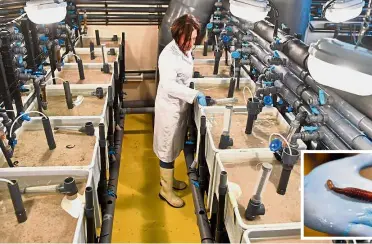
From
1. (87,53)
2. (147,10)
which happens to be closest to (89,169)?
(87,53)

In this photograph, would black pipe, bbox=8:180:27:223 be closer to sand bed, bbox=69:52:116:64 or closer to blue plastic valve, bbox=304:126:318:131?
blue plastic valve, bbox=304:126:318:131

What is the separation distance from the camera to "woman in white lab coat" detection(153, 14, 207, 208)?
2312 mm

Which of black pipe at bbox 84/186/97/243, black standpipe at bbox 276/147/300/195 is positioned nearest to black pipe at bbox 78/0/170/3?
black standpipe at bbox 276/147/300/195

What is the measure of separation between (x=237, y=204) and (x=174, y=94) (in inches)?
45.7

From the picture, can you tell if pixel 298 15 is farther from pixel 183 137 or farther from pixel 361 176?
pixel 361 176

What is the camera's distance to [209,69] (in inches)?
129

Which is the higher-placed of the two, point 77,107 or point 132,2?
point 132,2

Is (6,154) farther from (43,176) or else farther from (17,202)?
(17,202)

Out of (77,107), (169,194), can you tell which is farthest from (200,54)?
(77,107)

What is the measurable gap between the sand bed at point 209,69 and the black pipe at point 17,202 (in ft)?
7.06

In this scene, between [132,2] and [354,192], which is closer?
[354,192]

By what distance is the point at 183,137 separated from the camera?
273 centimetres

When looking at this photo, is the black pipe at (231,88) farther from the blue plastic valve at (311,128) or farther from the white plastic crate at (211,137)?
the blue plastic valve at (311,128)

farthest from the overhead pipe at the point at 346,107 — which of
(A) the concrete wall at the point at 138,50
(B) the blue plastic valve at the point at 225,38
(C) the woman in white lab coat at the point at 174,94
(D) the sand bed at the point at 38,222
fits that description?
(A) the concrete wall at the point at 138,50
